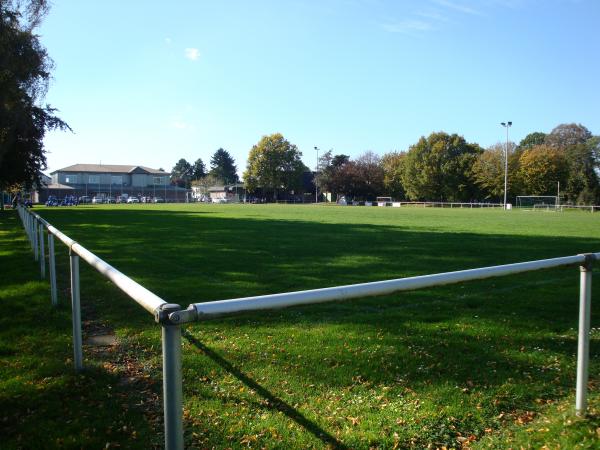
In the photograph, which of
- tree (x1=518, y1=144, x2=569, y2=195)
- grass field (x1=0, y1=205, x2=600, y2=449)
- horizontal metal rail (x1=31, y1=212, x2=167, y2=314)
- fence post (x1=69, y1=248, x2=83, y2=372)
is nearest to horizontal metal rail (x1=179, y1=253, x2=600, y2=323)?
horizontal metal rail (x1=31, y1=212, x2=167, y2=314)

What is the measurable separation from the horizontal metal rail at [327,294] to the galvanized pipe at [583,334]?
0.43 metres

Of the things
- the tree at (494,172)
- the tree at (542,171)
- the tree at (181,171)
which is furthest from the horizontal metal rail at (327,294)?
the tree at (181,171)

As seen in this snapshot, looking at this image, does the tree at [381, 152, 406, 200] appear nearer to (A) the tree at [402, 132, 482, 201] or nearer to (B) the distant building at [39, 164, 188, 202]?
(A) the tree at [402, 132, 482, 201]

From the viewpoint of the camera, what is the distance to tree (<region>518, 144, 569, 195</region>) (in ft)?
262

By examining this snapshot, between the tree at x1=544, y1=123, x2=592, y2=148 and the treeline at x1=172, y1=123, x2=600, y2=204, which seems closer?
the treeline at x1=172, y1=123, x2=600, y2=204

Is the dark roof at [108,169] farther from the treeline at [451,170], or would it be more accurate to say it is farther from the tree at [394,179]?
the tree at [394,179]

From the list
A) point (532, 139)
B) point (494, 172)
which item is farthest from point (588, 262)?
point (532, 139)

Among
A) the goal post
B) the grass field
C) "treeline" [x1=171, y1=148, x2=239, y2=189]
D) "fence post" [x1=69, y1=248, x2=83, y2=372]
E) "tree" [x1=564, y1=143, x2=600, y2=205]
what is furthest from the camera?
"treeline" [x1=171, y1=148, x2=239, y2=189]

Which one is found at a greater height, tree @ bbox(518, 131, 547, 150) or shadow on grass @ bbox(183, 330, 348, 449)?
tree @ bbox(518, 131, 547, 150)

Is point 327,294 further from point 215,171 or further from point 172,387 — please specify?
point 215,171

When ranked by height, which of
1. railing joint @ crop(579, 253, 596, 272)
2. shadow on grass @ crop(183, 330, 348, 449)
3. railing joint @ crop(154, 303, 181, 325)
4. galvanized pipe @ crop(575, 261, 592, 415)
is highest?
railing joint @ crop(154, 303, 181, 325)

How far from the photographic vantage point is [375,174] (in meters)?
105

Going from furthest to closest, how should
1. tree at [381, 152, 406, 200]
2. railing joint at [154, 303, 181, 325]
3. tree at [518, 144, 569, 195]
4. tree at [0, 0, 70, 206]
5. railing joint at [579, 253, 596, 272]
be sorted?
tree at [381, 152, 406, 200]
tree at [518, 144, 569, 195]
tree at [0, 0, 70, 206]
railing joint at [579, 253, 596, 272]
railing joint at [154, 303, 181, 325]

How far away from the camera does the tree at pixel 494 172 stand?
80.7 meters
